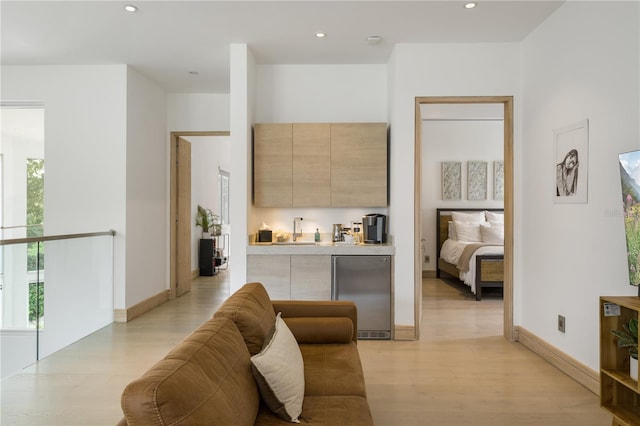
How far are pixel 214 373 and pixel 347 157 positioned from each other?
3423 mm

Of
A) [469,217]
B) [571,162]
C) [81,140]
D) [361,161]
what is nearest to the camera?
[571,162]

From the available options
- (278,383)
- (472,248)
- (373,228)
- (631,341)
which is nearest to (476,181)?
(472,248)

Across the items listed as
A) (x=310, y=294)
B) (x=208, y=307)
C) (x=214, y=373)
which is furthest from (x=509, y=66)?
(x=208, y=307)

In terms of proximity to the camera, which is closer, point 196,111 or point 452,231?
point 196,111

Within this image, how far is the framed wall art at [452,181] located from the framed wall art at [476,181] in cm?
17

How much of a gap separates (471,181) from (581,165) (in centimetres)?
481

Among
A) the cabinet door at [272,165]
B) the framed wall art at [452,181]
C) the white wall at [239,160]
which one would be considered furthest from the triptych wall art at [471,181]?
the white wall at [239,160]

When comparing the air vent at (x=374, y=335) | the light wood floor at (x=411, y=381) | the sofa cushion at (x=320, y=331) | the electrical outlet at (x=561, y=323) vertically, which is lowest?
the light wood floor at (x=411, y=381)

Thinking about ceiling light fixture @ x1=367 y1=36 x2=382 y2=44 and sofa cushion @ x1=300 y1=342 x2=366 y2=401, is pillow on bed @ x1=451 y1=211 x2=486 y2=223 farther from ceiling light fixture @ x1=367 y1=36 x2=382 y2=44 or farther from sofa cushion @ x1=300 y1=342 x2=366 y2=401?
sofa cushion @ x1=300 y1=342 x2=366 y2=401

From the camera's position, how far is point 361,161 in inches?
179

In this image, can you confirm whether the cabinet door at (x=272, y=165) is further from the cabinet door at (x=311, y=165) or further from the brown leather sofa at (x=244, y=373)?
the brown leather sofa at (x=244, y=373)

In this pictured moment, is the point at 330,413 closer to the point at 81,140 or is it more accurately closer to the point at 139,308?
the point at 139,308

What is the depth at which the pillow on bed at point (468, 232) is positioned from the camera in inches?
287

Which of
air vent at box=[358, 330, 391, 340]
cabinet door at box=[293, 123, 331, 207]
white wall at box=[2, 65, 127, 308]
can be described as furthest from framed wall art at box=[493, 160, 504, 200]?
white wall at box=[2, 65, 127, 308]
